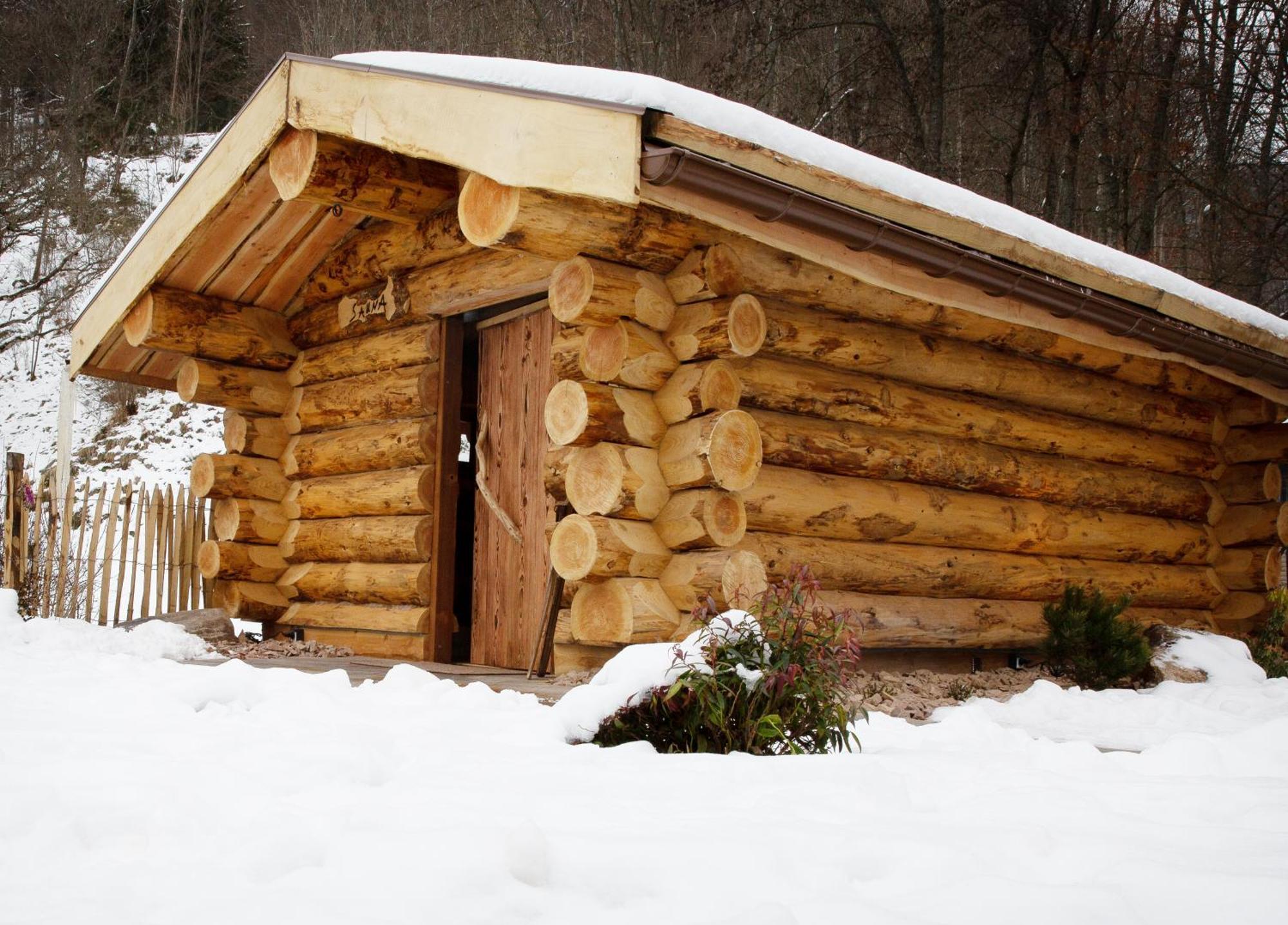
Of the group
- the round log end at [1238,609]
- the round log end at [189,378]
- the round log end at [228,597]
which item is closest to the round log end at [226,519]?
the round log end at [228,597]

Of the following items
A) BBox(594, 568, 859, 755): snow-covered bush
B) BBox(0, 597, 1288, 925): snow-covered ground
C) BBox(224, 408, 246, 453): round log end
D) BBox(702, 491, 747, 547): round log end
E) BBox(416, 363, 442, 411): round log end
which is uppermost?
BBox(416, 363, 442, 411): round log end

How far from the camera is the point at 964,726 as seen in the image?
4906 mm

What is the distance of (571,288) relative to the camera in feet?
19.9

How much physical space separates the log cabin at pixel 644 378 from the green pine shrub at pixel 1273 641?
183 millimetres

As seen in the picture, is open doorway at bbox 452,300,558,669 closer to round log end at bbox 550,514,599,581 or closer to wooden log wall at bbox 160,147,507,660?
wooden log wall at bbox 160,147,507,660

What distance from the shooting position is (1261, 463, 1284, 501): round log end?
32.4 feet

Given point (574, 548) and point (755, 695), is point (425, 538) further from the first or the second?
point (755, 695)

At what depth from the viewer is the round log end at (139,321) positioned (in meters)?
8.70

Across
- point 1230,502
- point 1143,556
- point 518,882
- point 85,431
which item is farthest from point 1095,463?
point 85,431

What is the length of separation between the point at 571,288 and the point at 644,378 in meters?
0.66

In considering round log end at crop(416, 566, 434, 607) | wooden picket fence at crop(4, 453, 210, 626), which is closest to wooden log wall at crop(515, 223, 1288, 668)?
round log end at crop(416, 566, 434, 607)

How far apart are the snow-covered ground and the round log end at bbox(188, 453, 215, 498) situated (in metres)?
4.71

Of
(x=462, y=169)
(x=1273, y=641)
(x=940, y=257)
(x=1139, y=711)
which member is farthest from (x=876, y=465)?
(x=1273, y=641)

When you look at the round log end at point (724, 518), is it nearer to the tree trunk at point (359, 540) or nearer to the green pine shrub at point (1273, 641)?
the tree trunk at point (359, 540)
